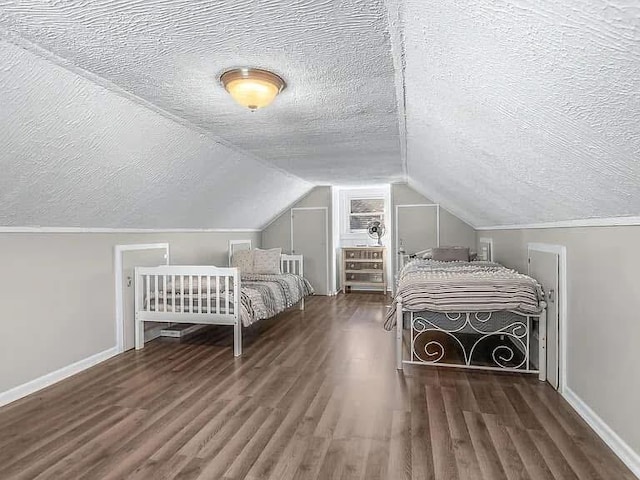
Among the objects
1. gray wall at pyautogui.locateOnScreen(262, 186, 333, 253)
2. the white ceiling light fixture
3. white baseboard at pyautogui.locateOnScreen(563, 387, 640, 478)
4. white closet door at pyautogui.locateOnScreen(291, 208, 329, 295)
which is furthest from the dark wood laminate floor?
gray wall at pyautogui.locateOnScreen(262, 186, 333, 253)

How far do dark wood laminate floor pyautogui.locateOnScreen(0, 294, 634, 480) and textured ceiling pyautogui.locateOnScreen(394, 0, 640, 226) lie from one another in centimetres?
120

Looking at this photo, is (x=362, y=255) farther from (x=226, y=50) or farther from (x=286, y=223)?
(x=226, y=50)

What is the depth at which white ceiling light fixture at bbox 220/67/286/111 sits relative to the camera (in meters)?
2.01

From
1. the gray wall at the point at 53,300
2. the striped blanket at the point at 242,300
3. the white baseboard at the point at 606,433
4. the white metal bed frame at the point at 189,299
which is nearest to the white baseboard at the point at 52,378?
the gray wall at the point at 53,300

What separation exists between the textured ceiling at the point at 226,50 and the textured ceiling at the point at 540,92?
23cm

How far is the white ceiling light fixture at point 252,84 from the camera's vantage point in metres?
2.01

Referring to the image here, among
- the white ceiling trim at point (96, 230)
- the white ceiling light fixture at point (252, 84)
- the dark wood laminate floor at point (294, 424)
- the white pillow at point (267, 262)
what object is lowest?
the dark wood laminate floor at point (294, 424)

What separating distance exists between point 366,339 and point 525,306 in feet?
5.41

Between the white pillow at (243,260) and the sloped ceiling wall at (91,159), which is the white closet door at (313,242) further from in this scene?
the sloped ceiling wall at (91,159)

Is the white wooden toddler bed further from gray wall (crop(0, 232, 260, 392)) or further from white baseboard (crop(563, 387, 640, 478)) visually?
gray wall (crop(0, 232, 260, 392))

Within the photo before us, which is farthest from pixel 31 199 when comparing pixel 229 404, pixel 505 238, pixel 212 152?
pixel 505 238

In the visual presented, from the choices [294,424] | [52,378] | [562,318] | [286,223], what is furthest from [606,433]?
[286,223]

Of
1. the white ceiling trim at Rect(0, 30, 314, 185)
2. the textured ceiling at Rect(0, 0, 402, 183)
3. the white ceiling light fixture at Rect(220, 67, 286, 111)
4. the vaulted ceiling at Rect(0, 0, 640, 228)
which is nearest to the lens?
the vaulted ceiling at Rect(0, 0, 640, 228)

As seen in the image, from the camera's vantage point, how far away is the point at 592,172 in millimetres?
1707
